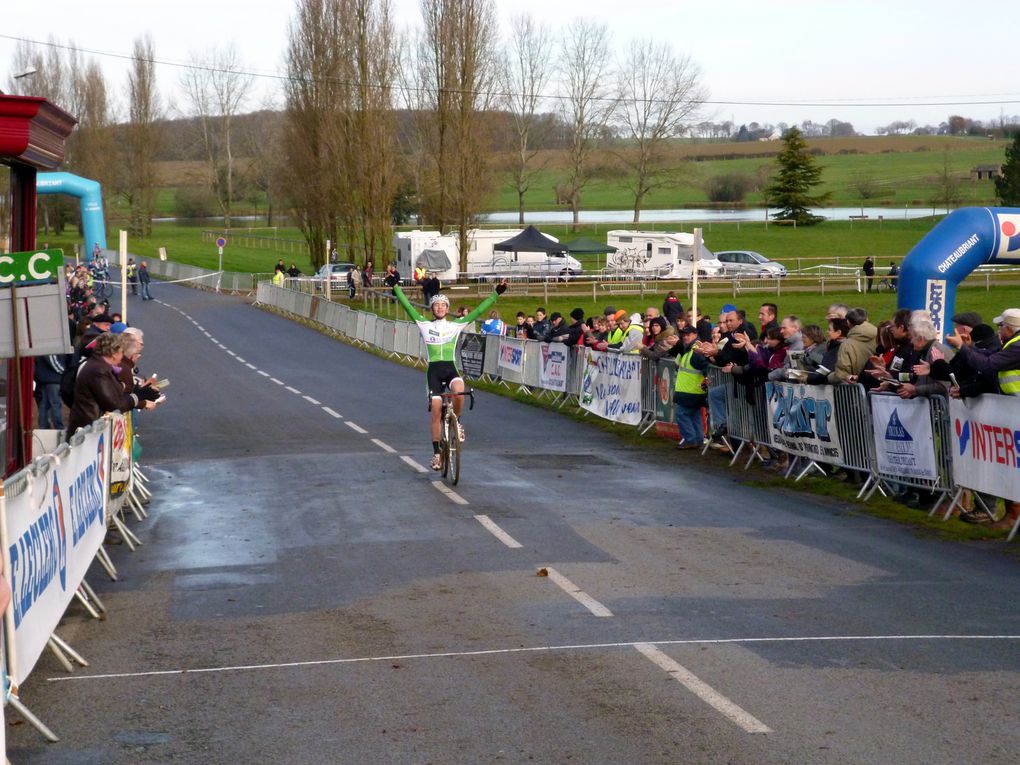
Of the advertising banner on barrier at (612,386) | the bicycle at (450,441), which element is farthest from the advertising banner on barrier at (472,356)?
the bicycle at (450,441)

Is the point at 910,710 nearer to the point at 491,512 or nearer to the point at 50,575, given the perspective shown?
the point at 50,575

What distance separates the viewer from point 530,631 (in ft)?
26.3

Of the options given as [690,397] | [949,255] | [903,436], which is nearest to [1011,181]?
[949,255]

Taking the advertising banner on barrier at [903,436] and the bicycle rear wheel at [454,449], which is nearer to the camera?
the advertising banner on barrier at [903,436]

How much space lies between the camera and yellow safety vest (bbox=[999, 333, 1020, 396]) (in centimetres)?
1161

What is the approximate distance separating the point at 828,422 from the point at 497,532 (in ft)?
16.4

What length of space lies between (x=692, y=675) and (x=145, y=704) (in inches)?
113

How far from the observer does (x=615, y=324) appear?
2512 centimetres

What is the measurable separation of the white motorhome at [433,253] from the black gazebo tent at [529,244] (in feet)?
7.81

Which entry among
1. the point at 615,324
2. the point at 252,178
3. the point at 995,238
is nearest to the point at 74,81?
the point at 252,178

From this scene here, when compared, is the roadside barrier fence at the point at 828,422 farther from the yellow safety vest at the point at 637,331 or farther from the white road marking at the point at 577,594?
the white road marking at the point at 577,594

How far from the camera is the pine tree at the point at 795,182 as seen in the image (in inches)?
3971

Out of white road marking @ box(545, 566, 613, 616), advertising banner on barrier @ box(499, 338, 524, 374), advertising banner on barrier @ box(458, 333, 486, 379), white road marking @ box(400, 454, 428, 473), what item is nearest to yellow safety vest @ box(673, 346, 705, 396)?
white road marking @ box(400, 454, 428, 473)

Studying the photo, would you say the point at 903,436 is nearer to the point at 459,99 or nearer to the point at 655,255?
the point at 459,99
